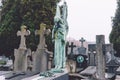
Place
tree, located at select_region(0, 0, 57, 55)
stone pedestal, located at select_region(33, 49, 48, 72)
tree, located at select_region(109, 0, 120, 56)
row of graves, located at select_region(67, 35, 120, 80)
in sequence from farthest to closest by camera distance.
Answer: tree, located at select_region(109, 0, 120, 56) < tree, located at select_region(0, 0, 57, 55) < stone pedestal, located at select_region(33, 49, 48, 72) < row of graves, located at select_region(67, 35, 120, 80)

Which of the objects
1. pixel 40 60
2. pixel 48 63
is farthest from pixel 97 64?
pixel 40 60

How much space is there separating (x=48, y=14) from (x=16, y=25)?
2.44 m

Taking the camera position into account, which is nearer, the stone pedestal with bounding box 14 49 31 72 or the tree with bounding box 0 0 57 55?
the stone pedestal with bounding box 14 49 31 72

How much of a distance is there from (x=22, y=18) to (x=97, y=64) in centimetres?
1271

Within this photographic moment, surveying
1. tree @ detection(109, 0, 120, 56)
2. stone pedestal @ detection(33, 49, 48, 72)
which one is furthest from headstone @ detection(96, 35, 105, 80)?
tree @ detection(109, 0, 120, 56)

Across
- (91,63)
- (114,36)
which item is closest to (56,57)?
(91,63)

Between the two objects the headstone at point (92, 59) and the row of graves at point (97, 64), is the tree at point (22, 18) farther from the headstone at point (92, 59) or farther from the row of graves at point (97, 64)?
the headstone at point (92, 59)

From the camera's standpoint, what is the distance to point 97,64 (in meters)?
13.0

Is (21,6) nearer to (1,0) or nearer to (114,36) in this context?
(1,0)

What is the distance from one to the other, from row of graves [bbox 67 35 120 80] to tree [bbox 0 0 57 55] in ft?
11.0

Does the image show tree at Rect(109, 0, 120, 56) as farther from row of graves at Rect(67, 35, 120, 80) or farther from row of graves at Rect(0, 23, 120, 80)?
row of graves at Rect(0, 23, 120, 80)

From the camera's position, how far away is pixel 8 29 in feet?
80.6

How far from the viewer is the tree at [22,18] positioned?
2417cm

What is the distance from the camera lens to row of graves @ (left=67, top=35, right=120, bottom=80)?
1283 cm
